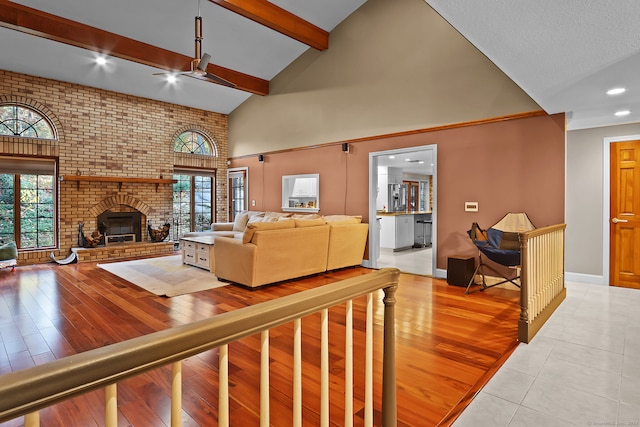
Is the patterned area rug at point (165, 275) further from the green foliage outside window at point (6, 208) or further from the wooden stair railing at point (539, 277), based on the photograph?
the wooden stair railing at point (539, 277)

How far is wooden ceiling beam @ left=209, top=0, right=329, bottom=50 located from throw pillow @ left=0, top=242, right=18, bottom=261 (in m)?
5.19

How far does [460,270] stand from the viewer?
4.92m

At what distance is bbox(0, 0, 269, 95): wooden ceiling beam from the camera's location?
16.6ft

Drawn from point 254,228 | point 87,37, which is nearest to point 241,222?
point 254,228

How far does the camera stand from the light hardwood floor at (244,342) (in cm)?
205

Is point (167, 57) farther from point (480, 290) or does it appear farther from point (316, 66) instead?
point (480, 290)

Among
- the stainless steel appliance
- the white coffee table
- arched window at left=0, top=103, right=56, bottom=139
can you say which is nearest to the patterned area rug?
the white coffee table

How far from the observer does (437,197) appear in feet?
18.1

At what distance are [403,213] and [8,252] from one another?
7.69 m

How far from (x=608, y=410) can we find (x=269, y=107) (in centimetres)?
782

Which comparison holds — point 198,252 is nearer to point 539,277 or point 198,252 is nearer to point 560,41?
point 539,277

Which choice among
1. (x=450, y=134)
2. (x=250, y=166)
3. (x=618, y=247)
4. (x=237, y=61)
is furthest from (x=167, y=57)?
(x=618, y=247)

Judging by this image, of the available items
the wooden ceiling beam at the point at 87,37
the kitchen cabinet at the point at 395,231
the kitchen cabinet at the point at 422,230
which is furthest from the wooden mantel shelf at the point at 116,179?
the kitchen cabinet at the point at 422,230

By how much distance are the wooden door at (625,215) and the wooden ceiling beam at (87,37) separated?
709cm
